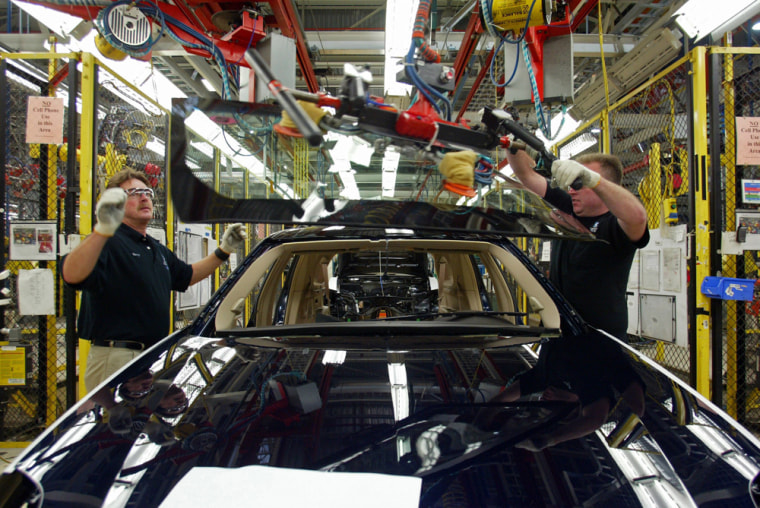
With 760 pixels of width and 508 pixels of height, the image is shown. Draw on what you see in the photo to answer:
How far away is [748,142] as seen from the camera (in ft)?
9.24

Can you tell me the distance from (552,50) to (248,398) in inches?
102

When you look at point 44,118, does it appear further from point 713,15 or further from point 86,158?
point 713,15

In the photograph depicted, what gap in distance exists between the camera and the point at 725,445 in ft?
3.22

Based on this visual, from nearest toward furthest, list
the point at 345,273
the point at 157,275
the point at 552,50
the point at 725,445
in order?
the point at 725,445 < the point at 157,275 < the point at 552,50 < the point at 345,273

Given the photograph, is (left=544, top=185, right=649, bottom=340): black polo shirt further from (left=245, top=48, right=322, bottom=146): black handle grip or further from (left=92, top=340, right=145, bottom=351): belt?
(left=92, top=340, right=145, bottom=351): belt

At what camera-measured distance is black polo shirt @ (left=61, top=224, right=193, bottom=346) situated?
2.25 m

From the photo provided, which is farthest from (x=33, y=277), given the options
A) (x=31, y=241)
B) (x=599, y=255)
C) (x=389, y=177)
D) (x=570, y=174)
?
(x=599, y=255)

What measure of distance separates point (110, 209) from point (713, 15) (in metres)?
3.95

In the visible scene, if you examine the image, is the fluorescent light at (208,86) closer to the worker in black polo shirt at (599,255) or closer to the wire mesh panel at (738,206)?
the worker in black polo shirt at (599,255)

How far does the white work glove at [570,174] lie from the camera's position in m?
1.50

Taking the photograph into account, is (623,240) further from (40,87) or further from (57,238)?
(40,87)

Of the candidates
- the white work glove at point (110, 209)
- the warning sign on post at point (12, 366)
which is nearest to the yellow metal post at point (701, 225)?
the white work glove at point (110, 209)

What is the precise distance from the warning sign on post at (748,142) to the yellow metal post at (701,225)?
312 mm

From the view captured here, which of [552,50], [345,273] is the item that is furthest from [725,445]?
[345,273]
